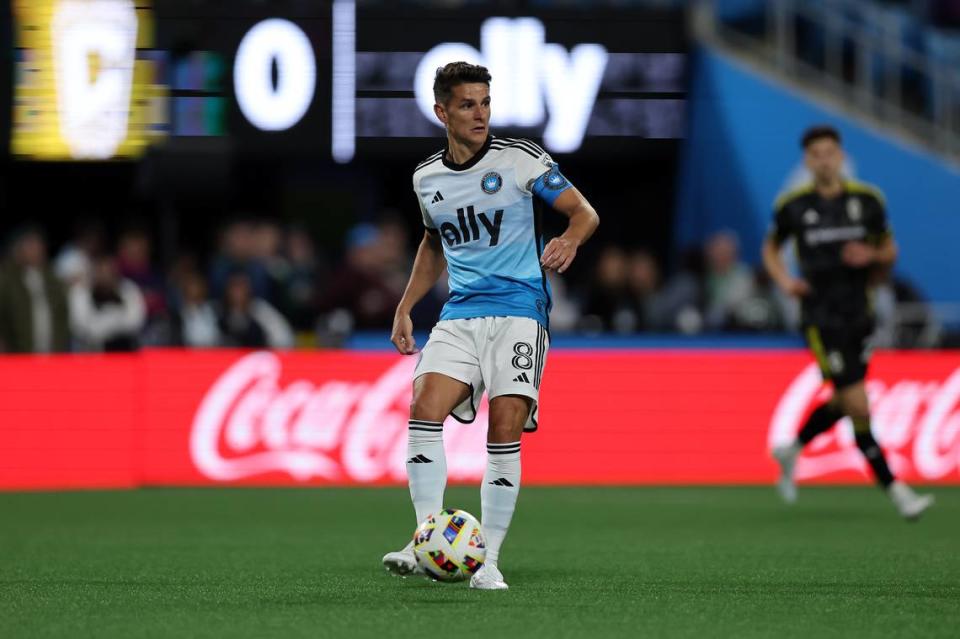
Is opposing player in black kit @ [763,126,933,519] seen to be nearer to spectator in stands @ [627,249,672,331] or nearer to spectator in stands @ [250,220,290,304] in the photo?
spectator in stands @ [627,249,672,331]

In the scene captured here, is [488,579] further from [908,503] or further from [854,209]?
[854,209]

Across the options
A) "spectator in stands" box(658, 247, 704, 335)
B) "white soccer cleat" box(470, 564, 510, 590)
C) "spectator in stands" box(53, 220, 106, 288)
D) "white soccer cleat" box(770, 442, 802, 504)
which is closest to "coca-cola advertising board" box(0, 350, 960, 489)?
"spectator in stands" box(658, 247, 704, 335)

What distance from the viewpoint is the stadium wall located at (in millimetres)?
Result: 16734

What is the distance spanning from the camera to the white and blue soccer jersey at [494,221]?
6.28m

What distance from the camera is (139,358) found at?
1229 centimetres

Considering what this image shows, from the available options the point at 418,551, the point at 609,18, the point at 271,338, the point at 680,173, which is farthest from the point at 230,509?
the point at 680,173

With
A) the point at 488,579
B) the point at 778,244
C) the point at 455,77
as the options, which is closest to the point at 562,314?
the point at 778,244

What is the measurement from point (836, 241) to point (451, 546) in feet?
14.2

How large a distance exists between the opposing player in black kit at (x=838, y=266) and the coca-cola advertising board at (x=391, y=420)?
278 cm

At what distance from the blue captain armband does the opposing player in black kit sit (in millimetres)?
3450

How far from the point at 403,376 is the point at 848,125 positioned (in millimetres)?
6653

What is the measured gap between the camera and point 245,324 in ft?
44.0

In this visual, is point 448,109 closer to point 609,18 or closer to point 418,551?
point 418,551

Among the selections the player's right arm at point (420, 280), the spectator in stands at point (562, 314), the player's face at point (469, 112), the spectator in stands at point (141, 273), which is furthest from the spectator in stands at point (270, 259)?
the player's face at point (469, 112)
